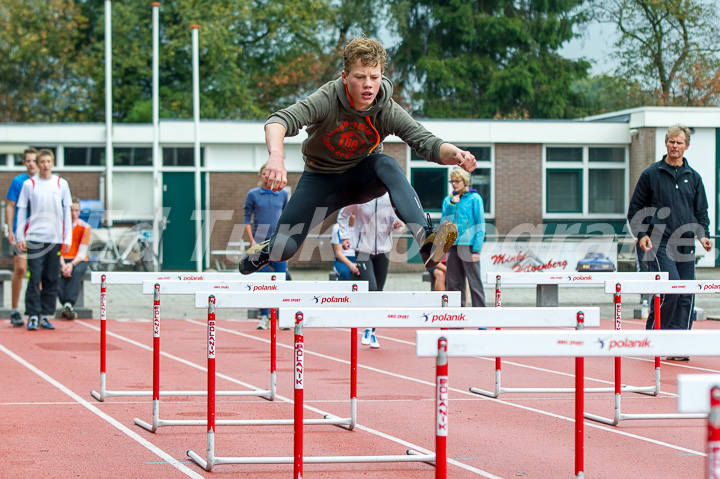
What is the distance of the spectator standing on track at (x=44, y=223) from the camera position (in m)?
12.5

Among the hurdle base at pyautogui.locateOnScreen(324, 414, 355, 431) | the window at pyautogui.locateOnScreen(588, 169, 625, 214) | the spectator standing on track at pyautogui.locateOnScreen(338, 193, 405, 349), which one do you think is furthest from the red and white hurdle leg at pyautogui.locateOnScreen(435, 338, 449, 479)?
the window at pyautogui.locateOnScreen(588, 169, 625, 214)

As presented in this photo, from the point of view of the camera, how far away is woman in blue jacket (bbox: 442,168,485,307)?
1249cm

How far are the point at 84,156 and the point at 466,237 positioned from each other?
17271 millimetres

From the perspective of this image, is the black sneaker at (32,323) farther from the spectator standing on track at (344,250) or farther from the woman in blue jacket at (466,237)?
the woman in blue jacket at (466,237)

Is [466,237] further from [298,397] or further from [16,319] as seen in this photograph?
[298,397]

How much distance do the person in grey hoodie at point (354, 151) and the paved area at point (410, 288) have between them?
9.29 meters

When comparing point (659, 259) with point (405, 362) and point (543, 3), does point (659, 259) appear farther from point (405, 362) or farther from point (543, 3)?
point (543, 3)

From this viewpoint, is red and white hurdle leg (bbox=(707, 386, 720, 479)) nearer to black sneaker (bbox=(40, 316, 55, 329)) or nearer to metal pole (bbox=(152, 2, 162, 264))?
black sneaker (bbox=(40, 316, 55, 329))

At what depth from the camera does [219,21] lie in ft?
122

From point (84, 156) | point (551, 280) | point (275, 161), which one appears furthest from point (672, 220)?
point (84, 156)

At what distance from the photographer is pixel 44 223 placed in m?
12.6

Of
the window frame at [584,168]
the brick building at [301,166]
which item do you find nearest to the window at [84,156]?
the brick building at [301,166]

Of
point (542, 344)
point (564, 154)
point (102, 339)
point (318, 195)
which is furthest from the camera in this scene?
point (564, 154)

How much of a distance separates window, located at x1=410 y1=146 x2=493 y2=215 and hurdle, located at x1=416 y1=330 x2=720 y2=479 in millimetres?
23477
